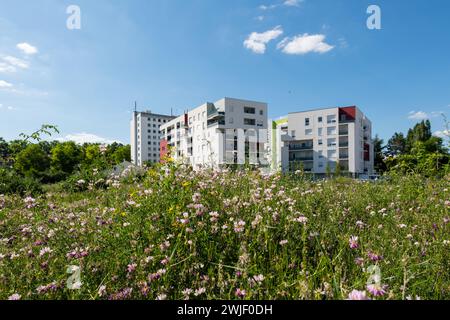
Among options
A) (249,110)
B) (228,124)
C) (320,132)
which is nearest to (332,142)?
(320,132)

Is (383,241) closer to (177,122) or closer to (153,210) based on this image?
(153,210)

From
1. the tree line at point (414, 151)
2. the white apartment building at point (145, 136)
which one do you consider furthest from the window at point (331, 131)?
the white apartment building at point (145, 136)

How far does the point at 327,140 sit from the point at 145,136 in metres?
71.0

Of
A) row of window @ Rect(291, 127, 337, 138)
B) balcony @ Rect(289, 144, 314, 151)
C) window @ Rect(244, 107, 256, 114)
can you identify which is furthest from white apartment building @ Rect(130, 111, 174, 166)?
row of window @ Rect(291, 127, 337, 138)

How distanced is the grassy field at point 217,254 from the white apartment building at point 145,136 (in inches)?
3857

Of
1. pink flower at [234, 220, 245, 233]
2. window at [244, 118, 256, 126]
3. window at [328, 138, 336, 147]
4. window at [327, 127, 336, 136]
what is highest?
window at [244, 118, 256, 126]

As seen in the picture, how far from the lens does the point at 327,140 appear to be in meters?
53.0

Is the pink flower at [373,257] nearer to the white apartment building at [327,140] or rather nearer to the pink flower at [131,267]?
the pink flower at [131,267]

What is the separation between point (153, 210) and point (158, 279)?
113 cm

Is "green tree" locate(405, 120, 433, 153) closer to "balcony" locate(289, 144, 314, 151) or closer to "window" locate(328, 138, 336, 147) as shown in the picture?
"window" locate(328, 138, 336, 147)

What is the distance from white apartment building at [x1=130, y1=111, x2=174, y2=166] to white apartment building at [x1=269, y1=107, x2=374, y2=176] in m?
58.9

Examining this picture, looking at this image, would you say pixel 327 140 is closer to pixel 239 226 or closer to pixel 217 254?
pixel 239 226

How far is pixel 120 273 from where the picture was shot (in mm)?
2285

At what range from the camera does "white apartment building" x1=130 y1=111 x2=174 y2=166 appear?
326ft
